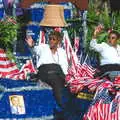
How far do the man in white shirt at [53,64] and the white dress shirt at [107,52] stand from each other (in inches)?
26.9

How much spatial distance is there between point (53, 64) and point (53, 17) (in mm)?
2193

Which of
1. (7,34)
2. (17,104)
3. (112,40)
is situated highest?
(7,34)

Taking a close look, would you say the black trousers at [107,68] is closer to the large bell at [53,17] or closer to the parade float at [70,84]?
the parade float at [70,84]

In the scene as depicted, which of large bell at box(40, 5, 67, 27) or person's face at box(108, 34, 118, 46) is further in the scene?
large bell at box(40, 5, 67, 27)

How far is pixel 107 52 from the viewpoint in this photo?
845cm

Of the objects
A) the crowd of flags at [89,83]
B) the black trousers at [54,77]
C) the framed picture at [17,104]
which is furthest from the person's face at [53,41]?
the framed picture at [17,104]

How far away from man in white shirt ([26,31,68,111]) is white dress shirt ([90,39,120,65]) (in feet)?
2.24

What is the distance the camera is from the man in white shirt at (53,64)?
285 inches

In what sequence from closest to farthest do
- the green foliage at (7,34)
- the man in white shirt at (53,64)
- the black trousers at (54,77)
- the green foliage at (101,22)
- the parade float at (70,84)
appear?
the parade float at (70,84) → the black trousers at (54,77) → the man in white shirt at (53,64) → the green foliage at (7,34) → the green foliage at (101,22)

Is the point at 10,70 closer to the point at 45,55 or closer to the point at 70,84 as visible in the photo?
the point at 45,55

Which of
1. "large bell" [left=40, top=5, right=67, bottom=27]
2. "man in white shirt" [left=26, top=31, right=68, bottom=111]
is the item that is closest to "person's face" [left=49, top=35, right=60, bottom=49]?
"man in white shirt" [left=26, top=31, right=68, bottom=111]

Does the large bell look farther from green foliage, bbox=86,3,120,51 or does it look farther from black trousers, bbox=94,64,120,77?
black trousers, bbox=94,64,120,77

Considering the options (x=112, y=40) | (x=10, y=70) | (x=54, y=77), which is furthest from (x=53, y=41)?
(x=112, y=40)

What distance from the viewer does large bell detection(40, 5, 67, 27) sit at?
31.6 ft
